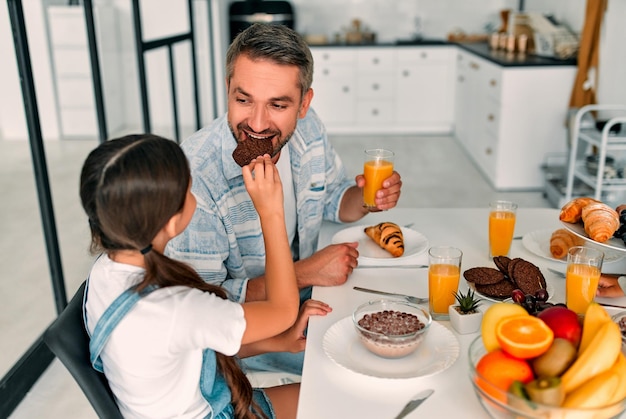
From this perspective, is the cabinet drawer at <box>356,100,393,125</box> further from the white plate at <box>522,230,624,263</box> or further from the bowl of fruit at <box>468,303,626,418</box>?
the bowl of fruit at <box>468,303,626,418</box>

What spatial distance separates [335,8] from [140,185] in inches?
229

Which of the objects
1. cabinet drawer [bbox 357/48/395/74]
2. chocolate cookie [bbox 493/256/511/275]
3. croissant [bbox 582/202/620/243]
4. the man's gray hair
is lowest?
cabinet drawer [bbox 357/48/395/74]

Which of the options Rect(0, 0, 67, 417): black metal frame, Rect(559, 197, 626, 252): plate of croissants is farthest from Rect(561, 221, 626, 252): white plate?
Rect(0, 0, 67, 417): black metal frame

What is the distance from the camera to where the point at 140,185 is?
101cm

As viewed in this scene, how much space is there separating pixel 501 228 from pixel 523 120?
9.85ft

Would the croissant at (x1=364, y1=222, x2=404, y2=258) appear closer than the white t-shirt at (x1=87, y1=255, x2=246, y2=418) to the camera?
No

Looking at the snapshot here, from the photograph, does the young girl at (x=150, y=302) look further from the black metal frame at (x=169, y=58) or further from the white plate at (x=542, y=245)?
the black metal frame at (x=169, y=58)

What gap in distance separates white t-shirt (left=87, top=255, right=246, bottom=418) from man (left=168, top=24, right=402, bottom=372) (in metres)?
0.36

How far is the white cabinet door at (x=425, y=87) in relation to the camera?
600cm

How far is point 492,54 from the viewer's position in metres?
4.82

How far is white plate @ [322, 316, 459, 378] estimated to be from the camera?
105cm

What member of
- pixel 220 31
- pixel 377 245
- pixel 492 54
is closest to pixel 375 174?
pixel 377 245

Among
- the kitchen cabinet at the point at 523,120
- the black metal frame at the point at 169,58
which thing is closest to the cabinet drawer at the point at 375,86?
the kitchen cabinet at the point at 523,120

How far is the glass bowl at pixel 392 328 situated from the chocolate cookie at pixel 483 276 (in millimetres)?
219
